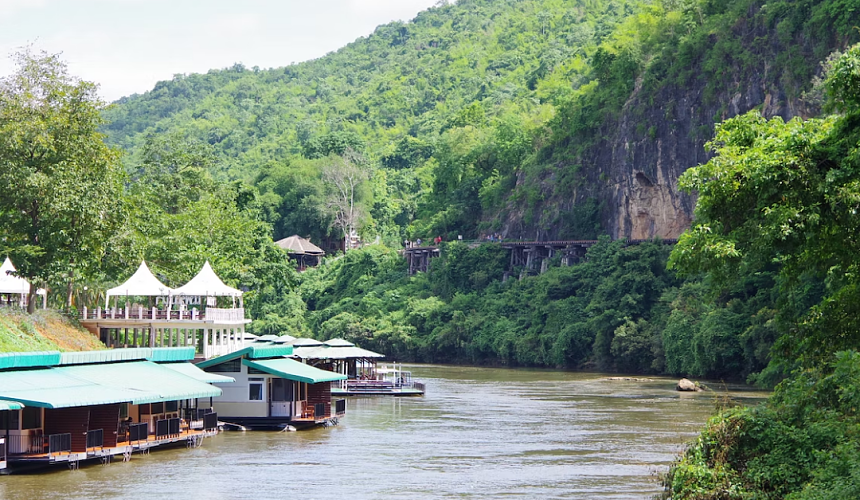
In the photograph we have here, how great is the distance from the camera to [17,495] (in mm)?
29266

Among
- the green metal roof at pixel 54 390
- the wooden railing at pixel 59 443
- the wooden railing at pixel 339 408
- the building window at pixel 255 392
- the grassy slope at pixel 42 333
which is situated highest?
the grassy slope at pixel 42 333

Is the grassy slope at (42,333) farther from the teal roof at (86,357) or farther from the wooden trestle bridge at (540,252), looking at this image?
the wooden trestle bridge at (540,252)

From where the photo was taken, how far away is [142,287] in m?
55.5

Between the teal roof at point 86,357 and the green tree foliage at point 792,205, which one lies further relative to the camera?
the teal roof at point 86,357

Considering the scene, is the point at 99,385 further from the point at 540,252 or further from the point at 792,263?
the point at 540,252

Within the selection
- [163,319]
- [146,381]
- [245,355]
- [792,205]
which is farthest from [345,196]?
[792,205]

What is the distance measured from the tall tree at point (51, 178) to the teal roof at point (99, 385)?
13.5 metres

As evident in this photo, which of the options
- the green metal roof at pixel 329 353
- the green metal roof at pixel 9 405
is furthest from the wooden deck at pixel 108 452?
the green metal roof at pixel 329 353

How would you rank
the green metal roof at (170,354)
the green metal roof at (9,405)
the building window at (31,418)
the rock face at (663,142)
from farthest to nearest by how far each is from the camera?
1. the rock face at (663,142)
2. the green metal roof at (170,354)
3. the building window at (31,418)
4. the green metal roof at (9,405)

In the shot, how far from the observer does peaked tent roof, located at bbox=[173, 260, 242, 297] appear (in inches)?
2197

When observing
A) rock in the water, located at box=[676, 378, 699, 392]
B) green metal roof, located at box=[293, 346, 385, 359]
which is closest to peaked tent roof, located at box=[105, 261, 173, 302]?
green metal roof, located at box=[293, 346, 385, 359]

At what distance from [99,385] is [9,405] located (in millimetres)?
4680

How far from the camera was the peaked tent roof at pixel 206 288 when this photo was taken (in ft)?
183

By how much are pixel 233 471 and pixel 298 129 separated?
505 feet
